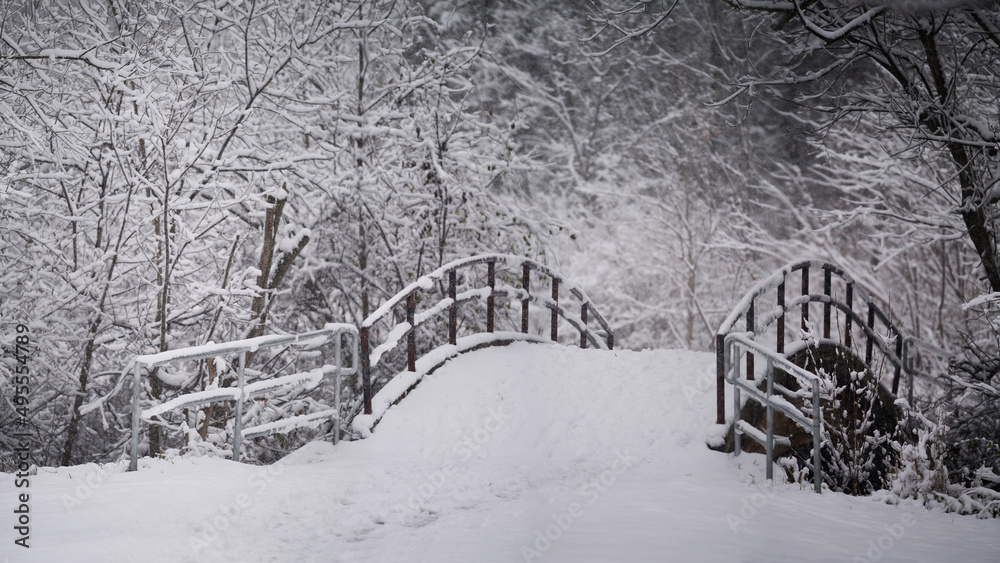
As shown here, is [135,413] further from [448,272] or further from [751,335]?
[751,335]

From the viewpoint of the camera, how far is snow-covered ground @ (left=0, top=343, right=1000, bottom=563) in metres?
4.67

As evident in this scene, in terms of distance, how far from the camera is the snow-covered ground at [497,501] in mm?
4672

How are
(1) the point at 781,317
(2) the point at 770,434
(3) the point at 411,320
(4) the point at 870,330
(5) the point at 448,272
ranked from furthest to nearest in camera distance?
(4) the point at 870,330
(5) the point at 448,272
(1) the point at 781,317
(3) the point at 411,320
(2) the point at 770,434

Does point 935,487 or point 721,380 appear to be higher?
point 721,380

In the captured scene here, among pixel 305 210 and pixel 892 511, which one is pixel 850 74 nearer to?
pixel 305 210

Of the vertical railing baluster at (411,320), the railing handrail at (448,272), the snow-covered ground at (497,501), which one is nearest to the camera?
the snow-covered ground at (497,501)

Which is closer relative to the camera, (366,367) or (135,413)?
(135,413)

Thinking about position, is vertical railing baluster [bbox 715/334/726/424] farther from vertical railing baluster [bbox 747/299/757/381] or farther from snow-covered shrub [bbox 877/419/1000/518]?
snow-covered shrub [bbox 877/419/1000/518]

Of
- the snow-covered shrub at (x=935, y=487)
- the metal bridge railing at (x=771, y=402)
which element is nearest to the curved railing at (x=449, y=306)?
the metal bridge railing at (x=771, y=402)

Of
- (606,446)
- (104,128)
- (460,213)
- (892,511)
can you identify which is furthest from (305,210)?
(892,511)

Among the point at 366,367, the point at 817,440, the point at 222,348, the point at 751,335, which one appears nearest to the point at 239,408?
the point at 222,348

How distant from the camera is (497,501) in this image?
20.3 feet

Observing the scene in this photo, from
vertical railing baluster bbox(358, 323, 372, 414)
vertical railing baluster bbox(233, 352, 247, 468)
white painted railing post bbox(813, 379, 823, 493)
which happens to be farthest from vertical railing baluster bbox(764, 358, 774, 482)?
vertical railing baluster bbox(233, 352, 247, 468)

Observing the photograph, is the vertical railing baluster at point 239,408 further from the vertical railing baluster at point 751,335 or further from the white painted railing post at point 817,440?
the vertical railing baluster at point 751,335
